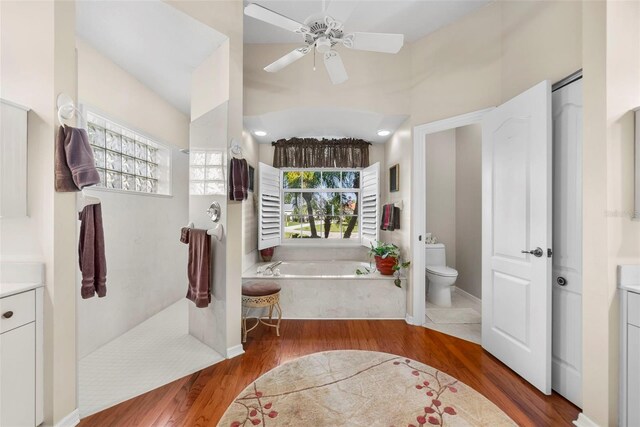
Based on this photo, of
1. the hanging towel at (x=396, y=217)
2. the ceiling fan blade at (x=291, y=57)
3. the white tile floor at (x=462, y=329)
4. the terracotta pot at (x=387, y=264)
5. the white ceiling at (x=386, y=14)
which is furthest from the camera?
the hanging towel at (x=396, y=217)

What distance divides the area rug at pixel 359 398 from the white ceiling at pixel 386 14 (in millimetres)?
2924

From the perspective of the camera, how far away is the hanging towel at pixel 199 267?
87.8 inches

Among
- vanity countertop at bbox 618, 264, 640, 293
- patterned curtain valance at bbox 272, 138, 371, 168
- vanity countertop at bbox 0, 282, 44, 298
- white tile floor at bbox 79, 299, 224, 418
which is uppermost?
patterned curtain valance at bbox 272, 138, 371, 168

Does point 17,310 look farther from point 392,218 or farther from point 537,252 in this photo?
point 392,218

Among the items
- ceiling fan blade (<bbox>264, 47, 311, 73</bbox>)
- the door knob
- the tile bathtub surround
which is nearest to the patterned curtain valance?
the tile bathtub surround

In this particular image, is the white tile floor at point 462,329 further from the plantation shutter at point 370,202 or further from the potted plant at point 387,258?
the plantation shutter at point 370,202

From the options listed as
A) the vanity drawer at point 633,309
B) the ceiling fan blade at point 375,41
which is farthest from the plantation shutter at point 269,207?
the vanity drawer at point 633,309

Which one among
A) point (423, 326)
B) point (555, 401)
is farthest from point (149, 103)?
point (555, 401)

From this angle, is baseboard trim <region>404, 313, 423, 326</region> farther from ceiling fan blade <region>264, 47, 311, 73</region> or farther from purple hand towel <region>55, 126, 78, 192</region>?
purple hand towel <region>55, 126, 78, 192</region>

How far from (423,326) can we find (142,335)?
2.86 m

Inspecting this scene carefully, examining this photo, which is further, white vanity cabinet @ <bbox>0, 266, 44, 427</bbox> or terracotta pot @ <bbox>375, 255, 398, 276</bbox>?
terracotta pot @ <bbox>375, 255, 398, 276</bbox>

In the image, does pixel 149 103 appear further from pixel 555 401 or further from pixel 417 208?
pixel 555 401

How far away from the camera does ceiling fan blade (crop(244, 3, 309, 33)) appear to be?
163cm

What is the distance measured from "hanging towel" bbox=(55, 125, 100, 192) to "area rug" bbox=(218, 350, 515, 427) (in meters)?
1.59
